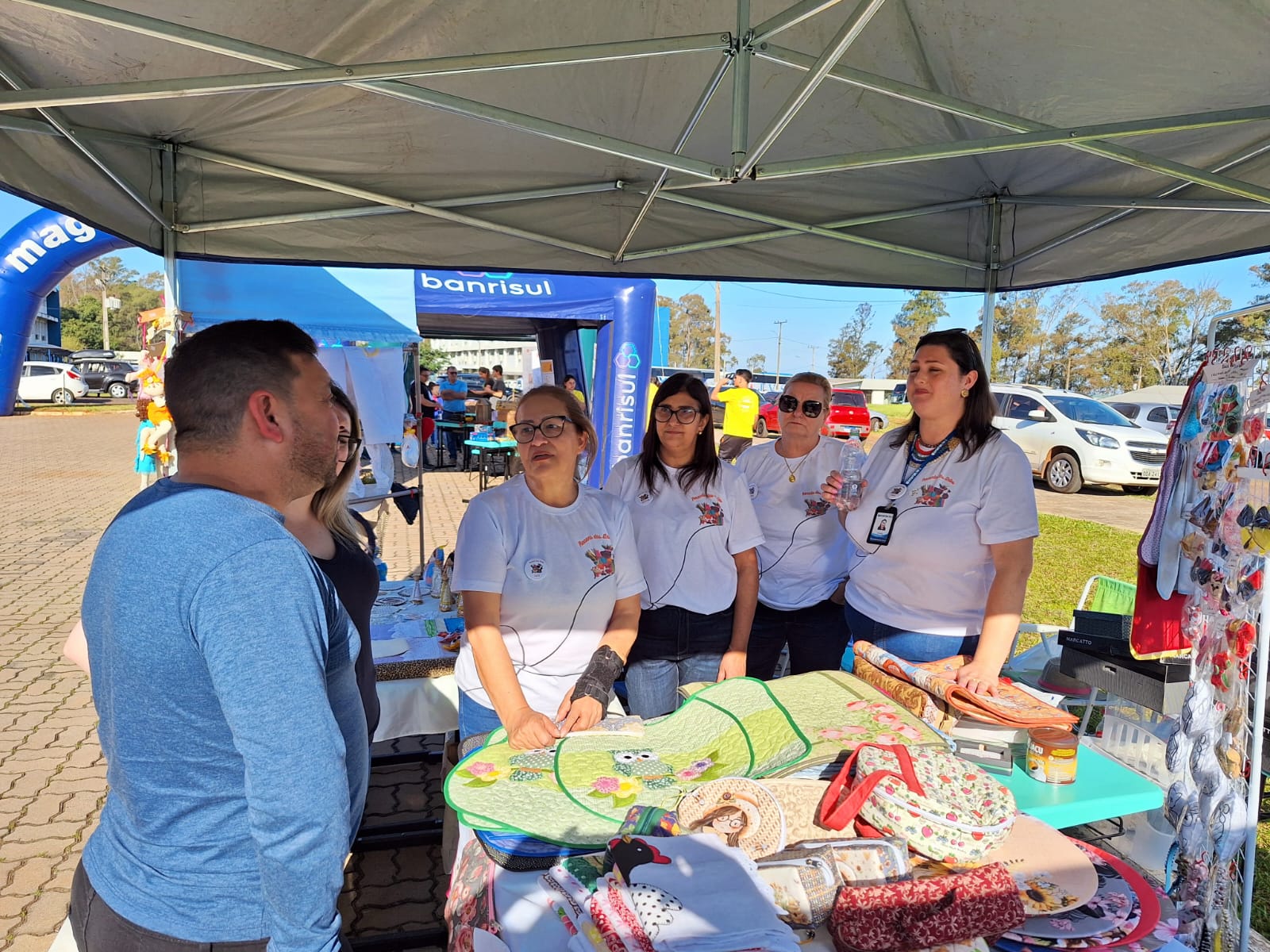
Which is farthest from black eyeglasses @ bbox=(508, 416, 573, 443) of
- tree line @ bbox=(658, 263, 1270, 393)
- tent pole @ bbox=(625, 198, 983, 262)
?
tree line @ bbox=(658, 263, 1270, 393)

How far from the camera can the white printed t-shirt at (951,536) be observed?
2.29m

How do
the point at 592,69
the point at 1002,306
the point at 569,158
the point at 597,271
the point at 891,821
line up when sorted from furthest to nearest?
the point at 1002,306
the point at 597,271
the point at 569,158
the point at 592,69
the point at 891,821

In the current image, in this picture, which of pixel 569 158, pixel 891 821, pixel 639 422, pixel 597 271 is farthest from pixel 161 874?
pixel 639 422

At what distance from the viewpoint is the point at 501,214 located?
143 inches

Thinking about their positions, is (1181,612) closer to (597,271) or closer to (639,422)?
(597,271)

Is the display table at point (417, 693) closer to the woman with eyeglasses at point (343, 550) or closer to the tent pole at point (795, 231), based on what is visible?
the woman with eyeglasses at point (343, 550)

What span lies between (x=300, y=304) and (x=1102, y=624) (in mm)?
5079

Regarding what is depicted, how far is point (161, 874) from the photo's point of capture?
1097 millimetres

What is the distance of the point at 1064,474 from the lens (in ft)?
44.1

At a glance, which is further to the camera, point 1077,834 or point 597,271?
point 597,271

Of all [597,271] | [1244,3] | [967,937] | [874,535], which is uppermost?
[1244,3]

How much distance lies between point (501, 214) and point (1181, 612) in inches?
121

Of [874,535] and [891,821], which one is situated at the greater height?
[874,535]

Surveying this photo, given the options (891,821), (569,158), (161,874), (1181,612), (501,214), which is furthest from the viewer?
(501,214)
